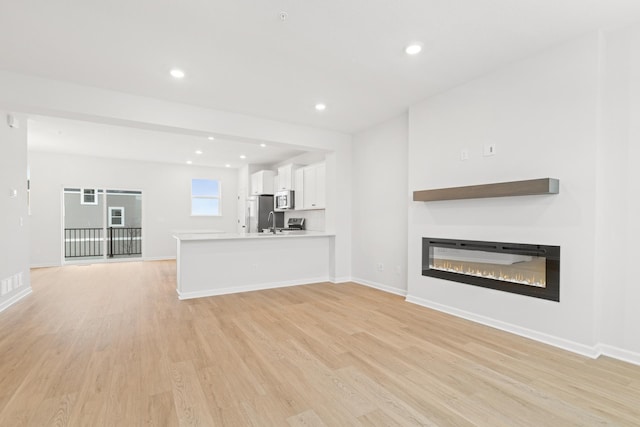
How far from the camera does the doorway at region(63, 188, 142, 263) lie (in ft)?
27.2

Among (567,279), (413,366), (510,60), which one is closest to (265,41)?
(510,60)

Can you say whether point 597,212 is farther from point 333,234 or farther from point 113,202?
point 113,202

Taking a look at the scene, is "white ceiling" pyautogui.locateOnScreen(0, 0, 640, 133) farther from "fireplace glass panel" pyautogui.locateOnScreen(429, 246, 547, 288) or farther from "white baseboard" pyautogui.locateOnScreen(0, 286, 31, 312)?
"white baseboard" pyautogui.locateOnScreen(0, 286, 31, 312)

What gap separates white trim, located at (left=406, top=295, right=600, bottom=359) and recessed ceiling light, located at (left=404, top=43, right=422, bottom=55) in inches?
112

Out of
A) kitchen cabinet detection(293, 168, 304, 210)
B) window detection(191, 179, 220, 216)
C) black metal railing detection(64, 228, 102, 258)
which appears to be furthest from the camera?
window detection(191, 179, 220, 216)

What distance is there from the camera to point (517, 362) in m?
2.48

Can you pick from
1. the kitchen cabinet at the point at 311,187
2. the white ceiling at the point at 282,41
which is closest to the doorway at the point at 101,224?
the kitchen cabinet at the point at 311,187

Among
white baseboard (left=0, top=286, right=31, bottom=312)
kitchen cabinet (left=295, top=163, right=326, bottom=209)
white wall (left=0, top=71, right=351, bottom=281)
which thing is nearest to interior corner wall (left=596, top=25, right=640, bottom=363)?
white wall (left=0, top=71, right=351, bottom=281)

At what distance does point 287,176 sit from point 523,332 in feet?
18.0

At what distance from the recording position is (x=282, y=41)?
8.98ft

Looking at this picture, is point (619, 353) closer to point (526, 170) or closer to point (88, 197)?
point (526, 170)

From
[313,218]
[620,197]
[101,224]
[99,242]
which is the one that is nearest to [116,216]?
[101,224]

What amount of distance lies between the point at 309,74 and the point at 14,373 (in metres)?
3.66

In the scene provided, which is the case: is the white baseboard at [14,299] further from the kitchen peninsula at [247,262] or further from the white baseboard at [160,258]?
the white baseboard at [160,258]
